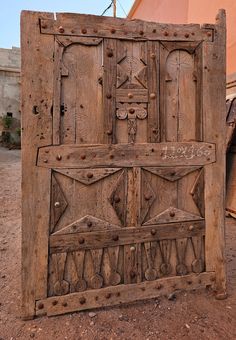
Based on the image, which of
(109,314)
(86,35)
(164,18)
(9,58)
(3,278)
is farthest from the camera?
(9,58)

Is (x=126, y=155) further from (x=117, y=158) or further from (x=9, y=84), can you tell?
(x=9, y=84)

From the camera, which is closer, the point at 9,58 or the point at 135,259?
the point at 135,259

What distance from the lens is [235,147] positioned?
4648mm

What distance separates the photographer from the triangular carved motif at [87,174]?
81.6 inches

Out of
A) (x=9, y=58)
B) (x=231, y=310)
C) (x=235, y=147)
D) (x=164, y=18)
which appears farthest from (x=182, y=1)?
(x=9, y=58)

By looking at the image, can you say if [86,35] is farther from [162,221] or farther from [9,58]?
[9,58]

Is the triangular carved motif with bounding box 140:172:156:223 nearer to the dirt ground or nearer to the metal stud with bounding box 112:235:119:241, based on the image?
the metal stud with bounding box 112:235:119:241

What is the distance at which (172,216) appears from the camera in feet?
7.50

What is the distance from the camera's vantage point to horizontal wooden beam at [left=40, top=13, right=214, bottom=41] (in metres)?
1.96

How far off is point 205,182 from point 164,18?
783 centimetres

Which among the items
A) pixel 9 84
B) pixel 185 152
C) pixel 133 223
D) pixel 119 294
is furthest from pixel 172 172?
pixel 9 84

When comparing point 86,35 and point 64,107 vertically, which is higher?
point 86,35

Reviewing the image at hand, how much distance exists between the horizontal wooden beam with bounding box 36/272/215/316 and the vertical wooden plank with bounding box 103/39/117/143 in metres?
1.25

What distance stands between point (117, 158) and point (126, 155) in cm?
8
